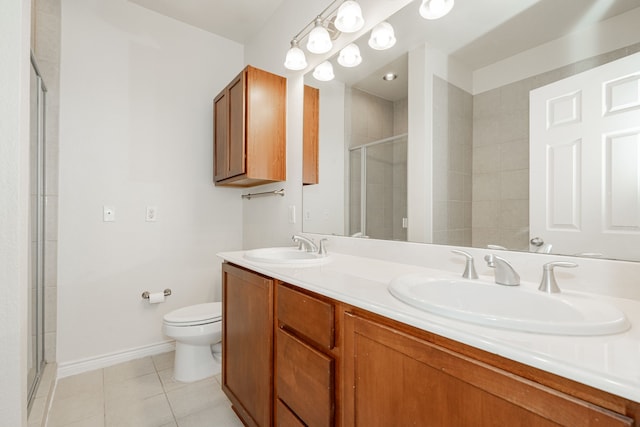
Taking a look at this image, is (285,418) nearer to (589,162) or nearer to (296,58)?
(589,162)

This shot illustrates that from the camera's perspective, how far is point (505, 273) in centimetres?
88

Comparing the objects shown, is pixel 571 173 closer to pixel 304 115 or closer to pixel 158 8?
pixel 304 115

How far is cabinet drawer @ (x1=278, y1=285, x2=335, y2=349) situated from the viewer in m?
0.91

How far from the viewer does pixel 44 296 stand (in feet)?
6.12

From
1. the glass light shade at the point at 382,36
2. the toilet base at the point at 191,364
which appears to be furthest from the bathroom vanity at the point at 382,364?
the glass light shade at the point at 382,36

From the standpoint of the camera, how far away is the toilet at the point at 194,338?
182cm

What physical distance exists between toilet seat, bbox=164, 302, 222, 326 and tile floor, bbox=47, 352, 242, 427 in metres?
0.40

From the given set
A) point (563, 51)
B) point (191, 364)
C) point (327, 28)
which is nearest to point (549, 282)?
point (563, 51)

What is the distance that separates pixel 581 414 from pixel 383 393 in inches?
15.8

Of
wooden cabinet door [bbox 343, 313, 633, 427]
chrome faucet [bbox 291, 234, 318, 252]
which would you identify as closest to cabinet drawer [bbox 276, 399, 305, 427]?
wooden cabinet door [bbox 343, 313, 633, 427]

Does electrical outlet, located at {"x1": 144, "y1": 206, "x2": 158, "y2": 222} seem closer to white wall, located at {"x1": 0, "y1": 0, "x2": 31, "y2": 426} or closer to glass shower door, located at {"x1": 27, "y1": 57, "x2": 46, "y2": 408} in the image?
glass shower door, located at {"x1": 27, "y1": 57, "x2": 46, "y2": 408}

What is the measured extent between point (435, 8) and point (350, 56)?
51 centimetres

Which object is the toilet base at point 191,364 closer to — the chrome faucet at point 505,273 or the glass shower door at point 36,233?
the glass shower door at point 36,233

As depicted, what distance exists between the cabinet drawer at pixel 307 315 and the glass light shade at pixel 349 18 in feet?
4.41
